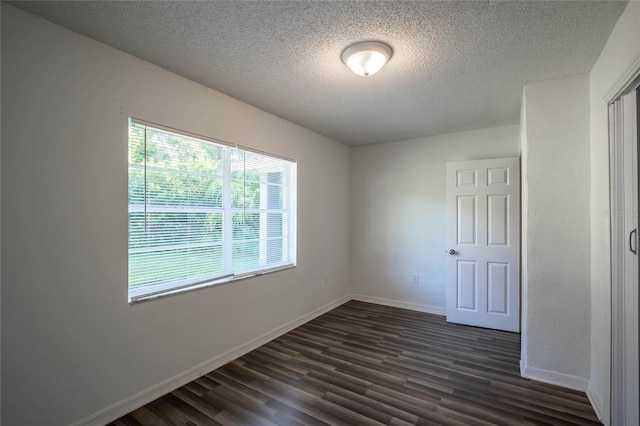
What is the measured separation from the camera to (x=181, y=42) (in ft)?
6.38

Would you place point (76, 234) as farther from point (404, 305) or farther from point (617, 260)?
point (404, 305)

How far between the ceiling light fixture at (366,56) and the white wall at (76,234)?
136 centimetres

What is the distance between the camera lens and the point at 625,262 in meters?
1.76

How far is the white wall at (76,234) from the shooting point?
161cm

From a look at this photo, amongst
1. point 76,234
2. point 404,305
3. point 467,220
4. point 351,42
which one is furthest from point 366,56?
point 404,305

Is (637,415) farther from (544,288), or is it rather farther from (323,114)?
(323,114)

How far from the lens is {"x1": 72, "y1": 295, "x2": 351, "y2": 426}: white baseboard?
1.93 m

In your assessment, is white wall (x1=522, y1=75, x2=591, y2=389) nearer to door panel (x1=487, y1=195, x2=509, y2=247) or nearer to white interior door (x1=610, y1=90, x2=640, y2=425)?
white interior door (x1=610, y1=90, x2=640, y2=425)

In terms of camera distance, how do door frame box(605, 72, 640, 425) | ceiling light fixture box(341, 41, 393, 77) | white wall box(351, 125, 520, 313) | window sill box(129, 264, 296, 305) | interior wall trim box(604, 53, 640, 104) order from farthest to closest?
white wall box(351, 125, 520, 313), window sill box(129, 264, 296, 305), ceiling light fixture box(341, 41, 393, 77), door frame box(605, 72, 640, 425), interior wall trim box(604, 53, 640, 104)

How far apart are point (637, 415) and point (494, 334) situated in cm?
179

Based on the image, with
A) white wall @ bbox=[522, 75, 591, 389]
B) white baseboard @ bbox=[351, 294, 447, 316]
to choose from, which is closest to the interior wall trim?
white wall @ bbox=[522, 75, 591, 389]

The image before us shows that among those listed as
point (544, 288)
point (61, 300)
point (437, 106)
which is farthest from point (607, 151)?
point (61, 300)

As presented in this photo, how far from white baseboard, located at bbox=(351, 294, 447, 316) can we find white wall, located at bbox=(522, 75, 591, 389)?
5.38 ft

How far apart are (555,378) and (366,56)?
291 centimetres
